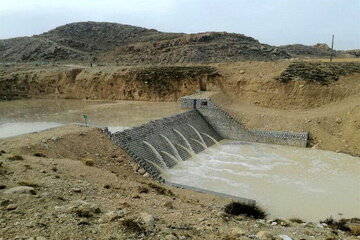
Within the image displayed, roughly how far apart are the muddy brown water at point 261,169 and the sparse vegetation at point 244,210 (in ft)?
4.25

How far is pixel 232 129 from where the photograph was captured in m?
21.6

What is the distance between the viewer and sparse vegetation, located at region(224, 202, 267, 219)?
9.57 metres

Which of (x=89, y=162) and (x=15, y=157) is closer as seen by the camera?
(x=15, y=157)

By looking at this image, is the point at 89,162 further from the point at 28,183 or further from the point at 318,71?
the point at 318,71

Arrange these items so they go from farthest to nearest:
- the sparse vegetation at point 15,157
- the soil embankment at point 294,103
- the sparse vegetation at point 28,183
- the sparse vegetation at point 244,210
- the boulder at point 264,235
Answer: the soil embankment at point 294,103 < the sparse vegetation at point 15,157 < the sparse vegetation at point 244,210 < the sparse vegetation at point 28,183 < the boulder at point 264,235

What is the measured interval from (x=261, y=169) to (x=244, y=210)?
20.2 feet

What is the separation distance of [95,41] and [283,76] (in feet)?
132

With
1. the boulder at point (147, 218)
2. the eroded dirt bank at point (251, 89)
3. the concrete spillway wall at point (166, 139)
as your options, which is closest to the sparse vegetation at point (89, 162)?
the concrete spillway wall at point (166, 139)

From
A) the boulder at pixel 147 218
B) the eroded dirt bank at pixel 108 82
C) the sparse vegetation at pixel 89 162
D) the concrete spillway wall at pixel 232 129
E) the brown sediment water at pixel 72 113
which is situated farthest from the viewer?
the eroded dirt bank at pixel 108 82

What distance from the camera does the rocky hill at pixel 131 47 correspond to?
41625 mm

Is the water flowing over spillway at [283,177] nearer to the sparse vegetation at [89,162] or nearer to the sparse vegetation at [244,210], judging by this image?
the sparse vegetation at [244,210]

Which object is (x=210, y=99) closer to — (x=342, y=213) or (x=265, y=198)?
(x=265, y=198)

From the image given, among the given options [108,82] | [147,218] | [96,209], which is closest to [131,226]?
[147,218]

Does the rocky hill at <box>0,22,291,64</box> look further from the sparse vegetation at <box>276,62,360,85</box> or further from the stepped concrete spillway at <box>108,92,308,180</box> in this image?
the stepped concrete spillway at <box>108,92,308,180</box>
